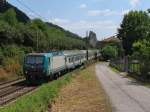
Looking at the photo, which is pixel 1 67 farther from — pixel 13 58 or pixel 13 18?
pixel 13 18

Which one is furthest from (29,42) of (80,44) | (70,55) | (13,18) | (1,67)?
(80,44)

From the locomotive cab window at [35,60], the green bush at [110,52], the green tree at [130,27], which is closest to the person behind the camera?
the locomotive cab window at [35,60]

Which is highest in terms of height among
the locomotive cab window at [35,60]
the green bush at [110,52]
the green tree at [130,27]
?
the green tree at [130,27]

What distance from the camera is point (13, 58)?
55.4 metres

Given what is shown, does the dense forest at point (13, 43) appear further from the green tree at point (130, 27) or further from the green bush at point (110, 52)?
the green bush at point (110, 52)

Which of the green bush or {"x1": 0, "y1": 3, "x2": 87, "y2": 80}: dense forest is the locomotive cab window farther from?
the green bush

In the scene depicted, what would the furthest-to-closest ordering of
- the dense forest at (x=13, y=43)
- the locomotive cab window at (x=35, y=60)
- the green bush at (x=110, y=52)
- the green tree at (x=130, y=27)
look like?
the green bush at (x=110, y=52)
the green tree at (x=130, y=27)
the dense forest at (x=13, y=43)
the locomotive cab window at (x=35, y=60)

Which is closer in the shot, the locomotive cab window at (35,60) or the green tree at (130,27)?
the locomotive cab window at (35,60)

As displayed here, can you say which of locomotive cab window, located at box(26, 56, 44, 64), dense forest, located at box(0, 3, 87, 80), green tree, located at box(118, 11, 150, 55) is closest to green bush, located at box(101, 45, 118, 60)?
green tree, located at box(118, 11, 150, 55)

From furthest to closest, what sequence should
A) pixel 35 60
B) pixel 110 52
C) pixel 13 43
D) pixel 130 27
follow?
pixel 110 52
pixel 130 27
pixel 13 43
pixel 35 60

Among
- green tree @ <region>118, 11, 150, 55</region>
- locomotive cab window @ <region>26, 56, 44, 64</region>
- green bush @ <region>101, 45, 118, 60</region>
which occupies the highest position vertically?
green tree @ <region>118, 11, 150, 55</region>

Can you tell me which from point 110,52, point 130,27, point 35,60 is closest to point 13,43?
point 35,60

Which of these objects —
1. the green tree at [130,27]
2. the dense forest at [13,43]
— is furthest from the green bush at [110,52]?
the dense forest at [13,43]

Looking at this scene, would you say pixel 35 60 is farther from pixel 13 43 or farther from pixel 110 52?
pixel 110 52
